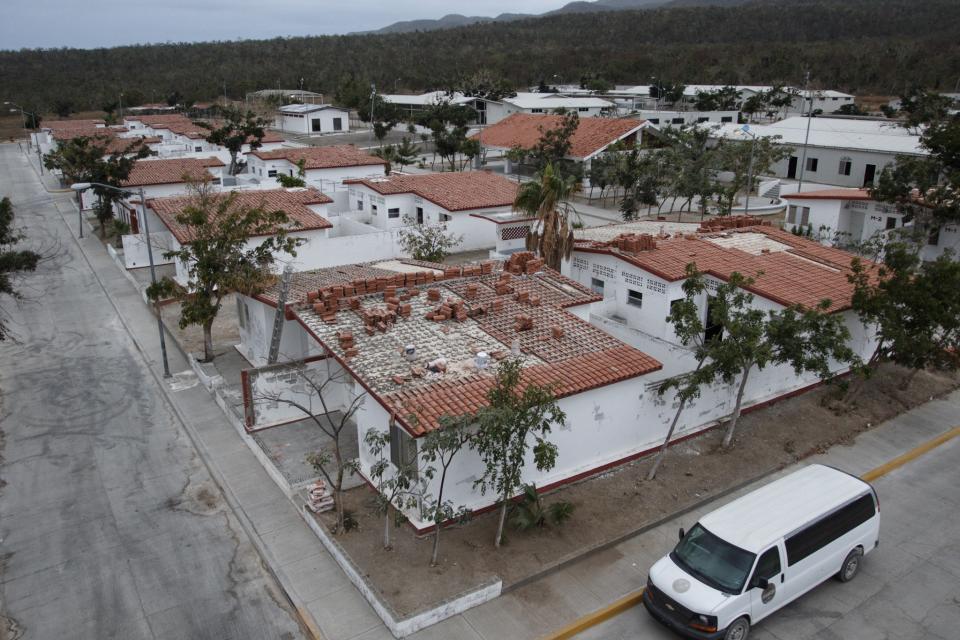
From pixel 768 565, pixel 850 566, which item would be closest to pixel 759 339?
pixel 850 566

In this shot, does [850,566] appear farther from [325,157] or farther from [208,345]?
[325,157]

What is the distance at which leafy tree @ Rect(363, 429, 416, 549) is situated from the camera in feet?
41.7

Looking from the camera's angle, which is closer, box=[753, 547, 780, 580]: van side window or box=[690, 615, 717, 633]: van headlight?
box=[690, 615, 717, 633]: van headlight

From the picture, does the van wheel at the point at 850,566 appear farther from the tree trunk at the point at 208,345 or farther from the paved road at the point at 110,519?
the tree trunk at the point at 208,345

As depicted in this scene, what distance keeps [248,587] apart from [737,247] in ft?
62.0

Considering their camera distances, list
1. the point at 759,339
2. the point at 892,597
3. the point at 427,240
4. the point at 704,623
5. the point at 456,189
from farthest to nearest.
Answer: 1. the point at 456,189
2. the point at 427,240
3. the point at 759,339
4. the point at 892,597
5. the point at 704,623

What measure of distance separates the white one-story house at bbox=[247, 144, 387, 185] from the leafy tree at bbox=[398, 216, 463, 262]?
39.3 ft

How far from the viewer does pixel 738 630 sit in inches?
449

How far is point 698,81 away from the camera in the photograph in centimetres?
12256

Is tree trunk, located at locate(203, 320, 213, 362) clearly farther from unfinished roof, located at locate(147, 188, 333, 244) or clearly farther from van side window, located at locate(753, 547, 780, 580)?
van side window, located at locate(753, 547, 780, 580)

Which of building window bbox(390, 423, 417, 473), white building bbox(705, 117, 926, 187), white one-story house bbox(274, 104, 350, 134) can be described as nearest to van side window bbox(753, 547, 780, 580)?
building window bbox(390, 423, 417, 473)

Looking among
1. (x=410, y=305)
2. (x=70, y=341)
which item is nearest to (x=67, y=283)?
(x=70, y=341)

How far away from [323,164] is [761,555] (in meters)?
40.3

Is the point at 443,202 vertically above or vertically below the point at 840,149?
below
